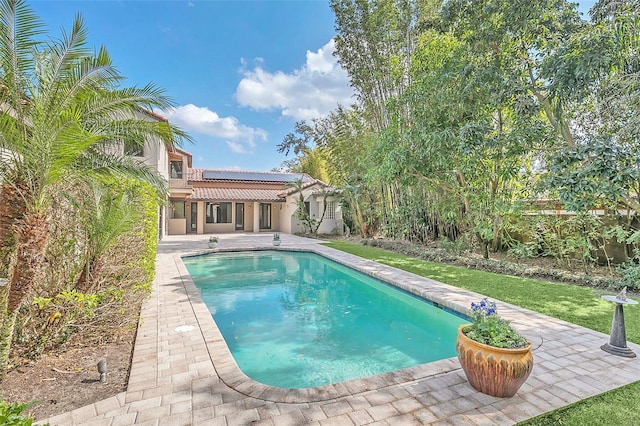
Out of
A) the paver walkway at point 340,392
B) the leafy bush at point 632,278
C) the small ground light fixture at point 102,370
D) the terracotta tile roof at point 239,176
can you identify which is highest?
the terracotta tile roof at point 239,176

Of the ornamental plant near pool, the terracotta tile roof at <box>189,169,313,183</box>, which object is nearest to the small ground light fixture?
the ornamental plant near pool

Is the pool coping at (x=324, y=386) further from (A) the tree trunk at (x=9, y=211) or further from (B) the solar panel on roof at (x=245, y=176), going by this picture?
(B) the solar panel on roof at (x=245, y=176)

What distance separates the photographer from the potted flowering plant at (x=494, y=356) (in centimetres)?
372

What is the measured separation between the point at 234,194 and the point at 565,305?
2600 cm

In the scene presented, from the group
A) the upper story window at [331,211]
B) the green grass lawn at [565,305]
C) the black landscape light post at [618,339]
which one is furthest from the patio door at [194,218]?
the black landscape light post at [618,339]

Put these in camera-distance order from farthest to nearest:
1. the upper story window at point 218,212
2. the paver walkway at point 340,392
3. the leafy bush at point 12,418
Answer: the upper story window at point 218,212, the paver walkway at point 340,392, the leafy bush at point 12,418

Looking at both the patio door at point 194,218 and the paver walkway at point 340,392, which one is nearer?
the paver walkway at point 340,392

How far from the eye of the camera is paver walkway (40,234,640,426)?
3.47m

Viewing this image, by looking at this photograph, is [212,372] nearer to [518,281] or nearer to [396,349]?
[396,349]

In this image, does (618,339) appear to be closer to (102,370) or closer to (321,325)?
(321,325)

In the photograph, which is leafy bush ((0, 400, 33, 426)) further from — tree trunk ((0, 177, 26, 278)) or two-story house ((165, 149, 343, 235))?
two-story house ((165, 149, 343, 235))

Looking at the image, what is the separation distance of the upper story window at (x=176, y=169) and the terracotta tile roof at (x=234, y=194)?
85.6 inches

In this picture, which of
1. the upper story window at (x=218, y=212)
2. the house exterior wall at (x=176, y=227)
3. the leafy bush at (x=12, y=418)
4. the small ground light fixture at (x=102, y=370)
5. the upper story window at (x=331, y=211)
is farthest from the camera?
the upper story window at (x=218, y=212)

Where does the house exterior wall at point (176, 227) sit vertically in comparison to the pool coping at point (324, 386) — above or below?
above
